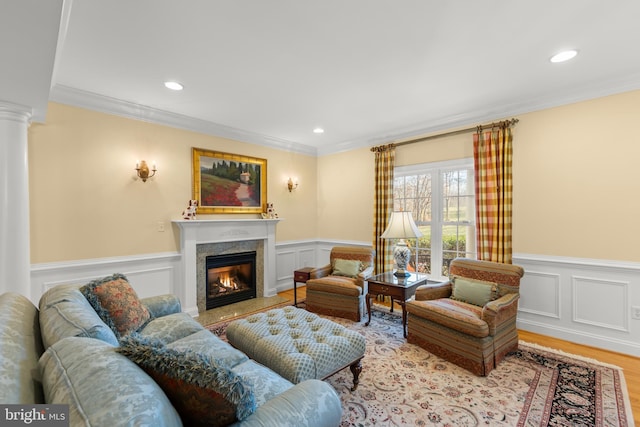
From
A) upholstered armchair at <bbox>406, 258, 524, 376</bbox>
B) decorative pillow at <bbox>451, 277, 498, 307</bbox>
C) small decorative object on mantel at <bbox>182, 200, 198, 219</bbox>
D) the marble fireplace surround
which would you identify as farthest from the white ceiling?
decorative pillow at <bbox>451, 277, 498, 307</bbox>

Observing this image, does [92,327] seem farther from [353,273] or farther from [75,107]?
[353,273]

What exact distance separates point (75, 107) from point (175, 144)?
105cm

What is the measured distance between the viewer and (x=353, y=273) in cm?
407

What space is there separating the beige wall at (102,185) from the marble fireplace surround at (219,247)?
24cm

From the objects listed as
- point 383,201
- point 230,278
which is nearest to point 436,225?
point 383,201

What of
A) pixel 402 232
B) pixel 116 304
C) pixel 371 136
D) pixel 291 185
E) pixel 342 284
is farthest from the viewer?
pixel 291 185

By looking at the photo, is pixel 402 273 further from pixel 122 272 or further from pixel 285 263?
pixel 122 272

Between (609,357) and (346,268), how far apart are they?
2.84 meters

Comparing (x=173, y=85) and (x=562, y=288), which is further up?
(x=173, y=85)

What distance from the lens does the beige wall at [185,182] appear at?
2.84 m

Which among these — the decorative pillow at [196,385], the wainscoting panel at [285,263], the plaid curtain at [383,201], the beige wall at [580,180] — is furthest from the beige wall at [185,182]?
the decorative pillow at [196,385]

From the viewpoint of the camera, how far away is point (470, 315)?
2.56 meters

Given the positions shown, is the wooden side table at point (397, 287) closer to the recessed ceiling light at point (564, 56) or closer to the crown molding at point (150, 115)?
the recessed ceiling light at point (564, 56)

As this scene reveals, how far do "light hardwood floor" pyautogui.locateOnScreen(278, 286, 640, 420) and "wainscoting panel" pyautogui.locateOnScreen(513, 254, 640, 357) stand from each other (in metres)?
0.07
